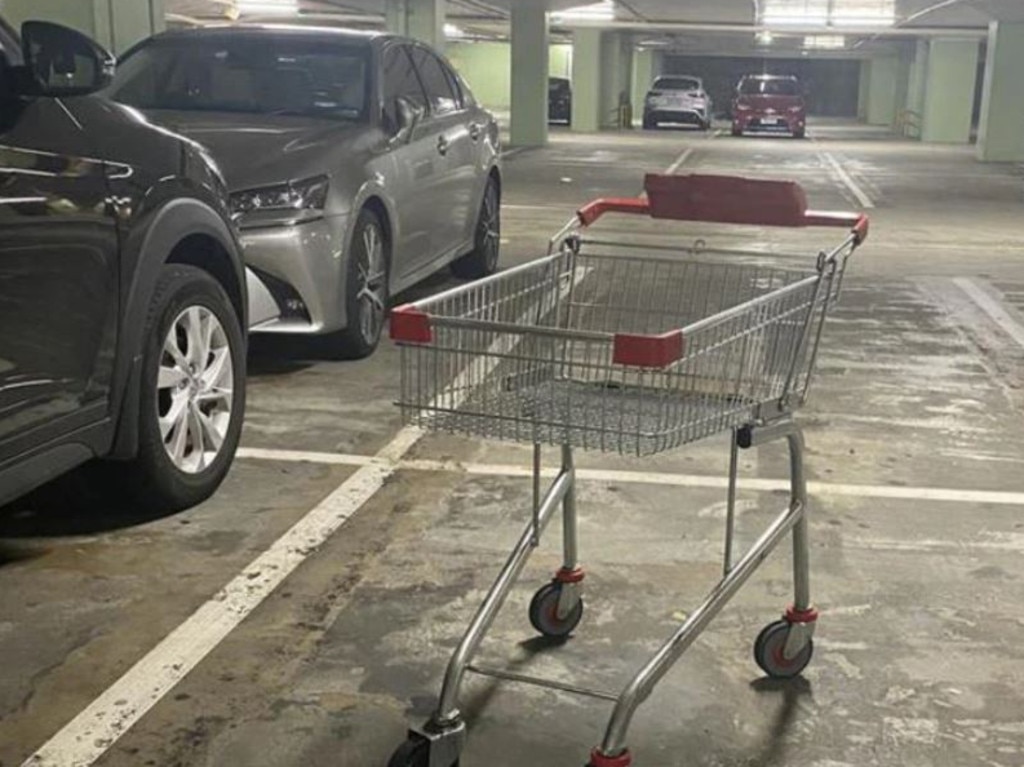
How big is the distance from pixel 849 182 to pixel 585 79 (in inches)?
574

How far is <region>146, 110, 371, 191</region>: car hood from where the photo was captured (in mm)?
5332

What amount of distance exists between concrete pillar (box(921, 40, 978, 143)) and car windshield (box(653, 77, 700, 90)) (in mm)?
5775

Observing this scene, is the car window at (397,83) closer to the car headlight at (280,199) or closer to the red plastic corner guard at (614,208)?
the car headlight at (280,199)

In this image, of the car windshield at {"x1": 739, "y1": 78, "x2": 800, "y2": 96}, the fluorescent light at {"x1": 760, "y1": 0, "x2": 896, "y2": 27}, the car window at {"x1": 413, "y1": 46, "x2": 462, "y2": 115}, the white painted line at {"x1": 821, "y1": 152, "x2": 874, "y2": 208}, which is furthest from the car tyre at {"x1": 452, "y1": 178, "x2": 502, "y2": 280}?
the car windshield at {"x1": 739, "y1": 78, "x2": 800, "y2": 96}

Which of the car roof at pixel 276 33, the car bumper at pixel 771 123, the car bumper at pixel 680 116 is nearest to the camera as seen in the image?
the car roof at pixel 276 33

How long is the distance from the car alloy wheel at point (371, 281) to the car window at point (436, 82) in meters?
1.35

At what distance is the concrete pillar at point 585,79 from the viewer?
2945 cm

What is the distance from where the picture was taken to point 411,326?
7.80 feet

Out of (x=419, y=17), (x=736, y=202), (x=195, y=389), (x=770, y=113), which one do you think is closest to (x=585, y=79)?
(x=770, y=113)

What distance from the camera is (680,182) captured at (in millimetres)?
2928

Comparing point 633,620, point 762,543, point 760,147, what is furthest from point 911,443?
point 760,147

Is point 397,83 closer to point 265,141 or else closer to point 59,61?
point 265,141

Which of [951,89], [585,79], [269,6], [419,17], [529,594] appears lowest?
[529,594]

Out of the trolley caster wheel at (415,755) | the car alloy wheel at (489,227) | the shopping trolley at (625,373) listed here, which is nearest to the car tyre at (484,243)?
the car alloy wheel at (489,227)
